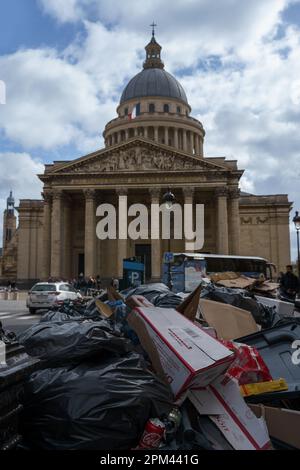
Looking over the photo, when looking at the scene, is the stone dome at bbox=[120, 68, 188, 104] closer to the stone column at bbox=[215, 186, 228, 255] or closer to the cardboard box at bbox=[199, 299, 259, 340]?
the stone column at bbox=[215, 186, 228, 255]

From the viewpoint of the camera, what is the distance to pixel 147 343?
3.59 metres

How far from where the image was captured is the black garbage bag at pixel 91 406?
108 inches

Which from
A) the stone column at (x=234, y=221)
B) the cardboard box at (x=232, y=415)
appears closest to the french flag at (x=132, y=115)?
the stone column at (x=234, y=221)

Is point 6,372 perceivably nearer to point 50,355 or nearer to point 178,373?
point 50,355

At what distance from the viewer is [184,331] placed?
3525 millimetres

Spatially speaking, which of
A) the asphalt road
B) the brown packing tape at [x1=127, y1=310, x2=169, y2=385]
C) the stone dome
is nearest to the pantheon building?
the stone dome

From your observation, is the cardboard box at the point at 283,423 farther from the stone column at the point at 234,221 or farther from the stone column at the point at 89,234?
the stone column at the point at 234,221

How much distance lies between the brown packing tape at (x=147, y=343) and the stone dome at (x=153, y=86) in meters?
64.7

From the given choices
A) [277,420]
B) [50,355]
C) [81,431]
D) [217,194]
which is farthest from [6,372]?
[217,194]

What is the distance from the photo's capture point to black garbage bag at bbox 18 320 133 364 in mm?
3293

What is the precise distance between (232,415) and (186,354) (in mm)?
531

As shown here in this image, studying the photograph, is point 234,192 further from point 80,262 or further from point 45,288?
point 45,288
